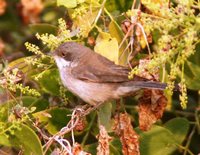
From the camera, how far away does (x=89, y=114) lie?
4254mm

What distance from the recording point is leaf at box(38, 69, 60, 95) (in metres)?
4.10

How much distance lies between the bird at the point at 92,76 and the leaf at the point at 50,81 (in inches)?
1.8

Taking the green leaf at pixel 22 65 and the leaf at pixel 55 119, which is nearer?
the leaf at pixel 55 119

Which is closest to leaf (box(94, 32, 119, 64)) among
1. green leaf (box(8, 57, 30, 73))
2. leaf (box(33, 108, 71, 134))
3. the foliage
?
the foliage

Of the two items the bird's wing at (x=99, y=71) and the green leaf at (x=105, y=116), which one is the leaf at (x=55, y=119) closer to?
the green leaf at (x=105, y=116)

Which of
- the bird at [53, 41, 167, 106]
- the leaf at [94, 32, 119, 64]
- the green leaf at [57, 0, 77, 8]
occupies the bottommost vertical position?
the bird at [53, 41, 167, 106]

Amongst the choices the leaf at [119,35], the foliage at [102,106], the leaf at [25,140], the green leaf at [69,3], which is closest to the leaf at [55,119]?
the foliage at [102,106]

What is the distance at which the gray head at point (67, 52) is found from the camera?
418 centimetres

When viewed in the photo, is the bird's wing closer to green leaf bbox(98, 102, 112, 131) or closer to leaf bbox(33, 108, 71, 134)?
green leaf bbox(98, 102, 112, 131)

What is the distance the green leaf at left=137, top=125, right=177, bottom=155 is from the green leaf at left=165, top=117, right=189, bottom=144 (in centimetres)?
13

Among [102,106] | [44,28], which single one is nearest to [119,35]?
[102,106]

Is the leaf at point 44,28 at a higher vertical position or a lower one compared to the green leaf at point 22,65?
higher

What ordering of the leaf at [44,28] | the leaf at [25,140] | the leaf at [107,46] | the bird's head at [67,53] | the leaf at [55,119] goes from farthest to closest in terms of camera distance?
the leaf at [44,28] < the bird's head at [67,53] < the leaf at [55,119] < the leaf at [107,46] < the leaf at [25,140]

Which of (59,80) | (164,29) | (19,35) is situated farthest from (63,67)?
(19,35)
